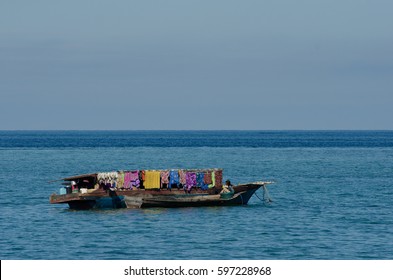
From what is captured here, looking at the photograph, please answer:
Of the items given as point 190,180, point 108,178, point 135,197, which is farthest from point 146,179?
point 190,180

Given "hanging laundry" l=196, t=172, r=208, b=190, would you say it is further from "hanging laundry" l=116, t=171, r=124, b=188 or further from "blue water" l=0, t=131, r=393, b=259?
"hanging laundry" l=116, t=171, r=124, b=188

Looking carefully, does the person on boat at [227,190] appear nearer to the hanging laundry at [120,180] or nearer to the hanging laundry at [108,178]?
the hanging laundry at [120,180]

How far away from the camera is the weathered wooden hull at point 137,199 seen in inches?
2212

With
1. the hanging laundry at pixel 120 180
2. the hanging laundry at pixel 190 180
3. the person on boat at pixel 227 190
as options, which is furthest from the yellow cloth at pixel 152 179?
the person on boat at pixel 227 190

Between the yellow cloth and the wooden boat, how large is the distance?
1.36 ft

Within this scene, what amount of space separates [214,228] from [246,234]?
266 centimetres

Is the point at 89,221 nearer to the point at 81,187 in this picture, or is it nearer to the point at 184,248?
the point at 81,187

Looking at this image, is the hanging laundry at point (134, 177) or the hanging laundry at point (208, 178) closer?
the hanging laundry at point (134, 177)

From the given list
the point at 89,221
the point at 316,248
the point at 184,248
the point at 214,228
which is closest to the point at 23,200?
the point at 89,221

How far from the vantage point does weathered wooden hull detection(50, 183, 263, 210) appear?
56.2 metres

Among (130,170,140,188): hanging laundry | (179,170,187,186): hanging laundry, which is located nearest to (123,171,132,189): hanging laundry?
(130,170,140,188): hanging laundry

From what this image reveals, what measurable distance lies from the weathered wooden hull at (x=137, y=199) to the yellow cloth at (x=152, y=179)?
0.57 metres

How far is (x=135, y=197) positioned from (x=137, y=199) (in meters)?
0.20

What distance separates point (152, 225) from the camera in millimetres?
50125
